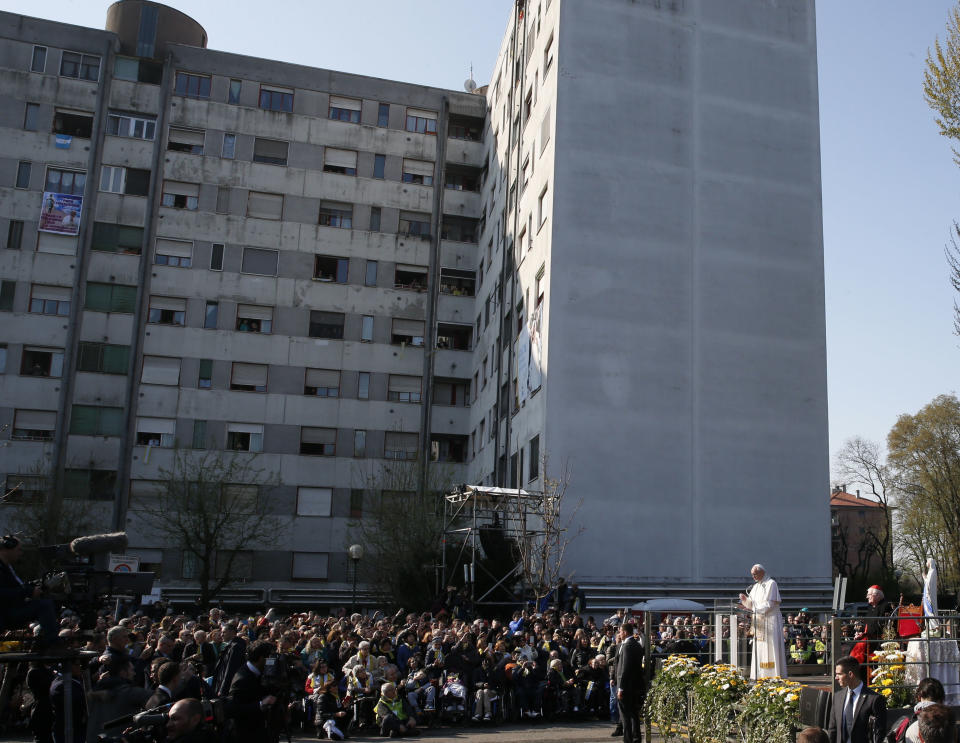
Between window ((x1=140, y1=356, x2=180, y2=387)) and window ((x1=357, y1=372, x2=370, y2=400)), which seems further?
window ((x1=357, y1=372, x2=370, y2=400))

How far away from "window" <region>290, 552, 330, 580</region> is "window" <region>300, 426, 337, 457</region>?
4829 mm

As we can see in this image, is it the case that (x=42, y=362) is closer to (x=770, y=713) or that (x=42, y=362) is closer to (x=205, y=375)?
(x=205, y=375)

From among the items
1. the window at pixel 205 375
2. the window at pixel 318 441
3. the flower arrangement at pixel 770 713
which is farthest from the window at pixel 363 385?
the flower arrangement at pixel 770 713

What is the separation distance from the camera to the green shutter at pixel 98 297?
45.1 metres

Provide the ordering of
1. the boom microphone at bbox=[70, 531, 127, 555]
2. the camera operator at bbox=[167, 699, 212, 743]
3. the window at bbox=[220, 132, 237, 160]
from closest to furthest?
the camera operator at bbox=[167, 699, 212, 743]
the boom microphone at bbox=[70, 531, 127, 555]
the window at bbox=[220, 132, 237, 160]

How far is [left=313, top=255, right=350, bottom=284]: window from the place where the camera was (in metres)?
47.6

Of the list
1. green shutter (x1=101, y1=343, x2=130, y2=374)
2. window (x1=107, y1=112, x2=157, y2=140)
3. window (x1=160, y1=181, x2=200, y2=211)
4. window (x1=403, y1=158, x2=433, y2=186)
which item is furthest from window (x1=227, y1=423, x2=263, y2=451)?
window (x1=107, y1=112, x2=157, y2=140)

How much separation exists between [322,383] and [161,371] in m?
7.61

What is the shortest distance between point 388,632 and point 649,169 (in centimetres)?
2111

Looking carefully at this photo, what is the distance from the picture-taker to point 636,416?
32625mm

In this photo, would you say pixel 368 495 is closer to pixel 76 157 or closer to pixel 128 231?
pixel 128 231

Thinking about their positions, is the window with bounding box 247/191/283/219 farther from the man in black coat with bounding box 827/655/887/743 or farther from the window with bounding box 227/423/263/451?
the man in black coat with bounding box 827/655/887/743

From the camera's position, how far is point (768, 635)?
610 inches

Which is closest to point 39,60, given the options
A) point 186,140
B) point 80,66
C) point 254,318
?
point 80,66
